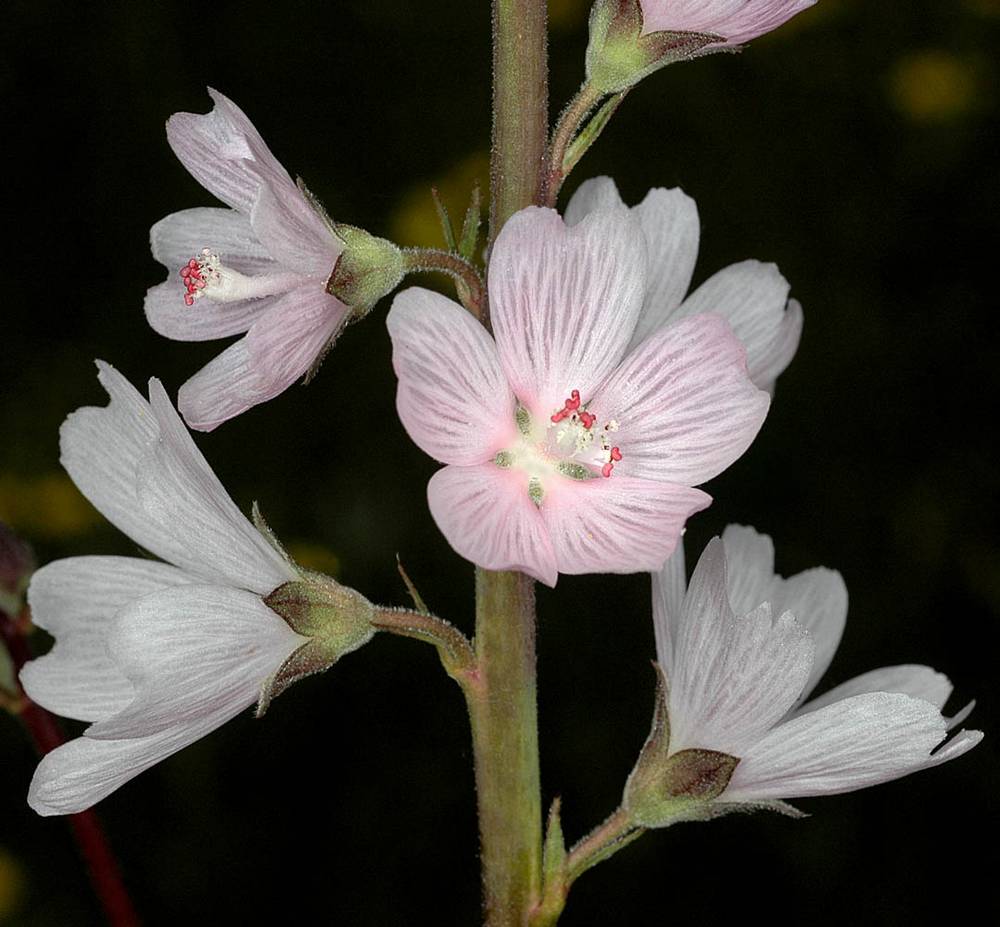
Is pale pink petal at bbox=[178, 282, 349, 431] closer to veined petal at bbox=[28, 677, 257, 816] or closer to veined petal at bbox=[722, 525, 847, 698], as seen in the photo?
veined petal at bbox=[28, 677, 257, 816]

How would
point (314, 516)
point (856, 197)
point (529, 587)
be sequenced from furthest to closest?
point (856, 197) < point (314, 516) < point (529, 587)

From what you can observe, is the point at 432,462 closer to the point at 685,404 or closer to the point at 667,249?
the point at 667,249

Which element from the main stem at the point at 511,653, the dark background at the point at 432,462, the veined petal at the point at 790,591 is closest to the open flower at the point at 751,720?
the main stem at the point at 511,653

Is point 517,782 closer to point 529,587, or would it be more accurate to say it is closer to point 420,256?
point 529,587

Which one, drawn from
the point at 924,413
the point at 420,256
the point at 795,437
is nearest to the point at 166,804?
the point at 795,437

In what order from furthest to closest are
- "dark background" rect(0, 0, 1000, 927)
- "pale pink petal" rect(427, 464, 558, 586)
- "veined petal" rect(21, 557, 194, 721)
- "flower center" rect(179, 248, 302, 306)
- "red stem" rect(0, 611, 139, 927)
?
1. "dark background" rect(0, 0, 1000, 927)
2. "red stem" rect(0, 611, 139, 927)
3. "veined petal" rect(21, 557, 194, 721)
4. "flower center" rect(179, 248, 302, 306)
5. "pale pink petal" rect(427, 464, 558, 586)

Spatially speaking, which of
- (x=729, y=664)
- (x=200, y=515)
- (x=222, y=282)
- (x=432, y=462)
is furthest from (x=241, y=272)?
(x=432, y=462)

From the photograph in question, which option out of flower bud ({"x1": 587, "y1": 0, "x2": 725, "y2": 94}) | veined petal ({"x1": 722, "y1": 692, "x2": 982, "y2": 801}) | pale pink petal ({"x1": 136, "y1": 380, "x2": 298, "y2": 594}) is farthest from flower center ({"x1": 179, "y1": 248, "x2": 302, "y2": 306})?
veined petal ({"x1": 722, "y1": 692, "x2": 982, "y2": 801})
